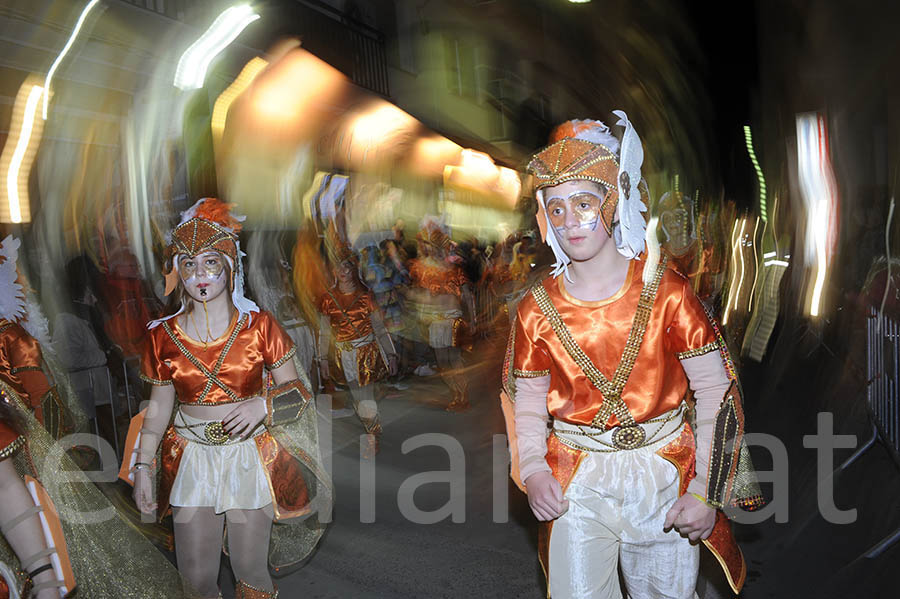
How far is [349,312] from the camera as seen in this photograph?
7559 mm

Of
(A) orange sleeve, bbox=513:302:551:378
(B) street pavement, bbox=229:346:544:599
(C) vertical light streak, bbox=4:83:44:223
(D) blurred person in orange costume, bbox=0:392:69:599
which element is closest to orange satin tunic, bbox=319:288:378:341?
(B) street pavement, bbox=229:346:544:599

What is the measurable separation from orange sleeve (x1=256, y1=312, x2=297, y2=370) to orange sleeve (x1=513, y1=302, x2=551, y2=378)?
136 cm

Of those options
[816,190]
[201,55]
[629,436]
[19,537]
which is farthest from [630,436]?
[816,190]

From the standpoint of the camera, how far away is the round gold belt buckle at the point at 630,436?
2627 mm

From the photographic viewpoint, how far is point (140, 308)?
738 centimetres

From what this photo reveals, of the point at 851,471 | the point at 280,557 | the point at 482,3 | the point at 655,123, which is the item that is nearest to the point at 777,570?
the point at 851,471

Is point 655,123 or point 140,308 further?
point 655,123

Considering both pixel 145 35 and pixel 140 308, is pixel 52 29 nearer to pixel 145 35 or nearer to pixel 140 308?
pixel 145 35

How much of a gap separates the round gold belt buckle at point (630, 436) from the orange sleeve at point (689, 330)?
321 millimetres

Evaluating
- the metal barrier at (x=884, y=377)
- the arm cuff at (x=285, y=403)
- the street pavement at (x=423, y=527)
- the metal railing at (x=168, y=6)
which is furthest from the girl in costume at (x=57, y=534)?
the metal railing at (x=168, y=6)

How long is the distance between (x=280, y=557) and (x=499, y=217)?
26.4 meters

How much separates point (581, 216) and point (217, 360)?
6.31 ft

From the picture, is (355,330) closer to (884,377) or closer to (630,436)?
(884,377)

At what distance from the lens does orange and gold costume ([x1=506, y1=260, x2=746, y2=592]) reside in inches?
102
